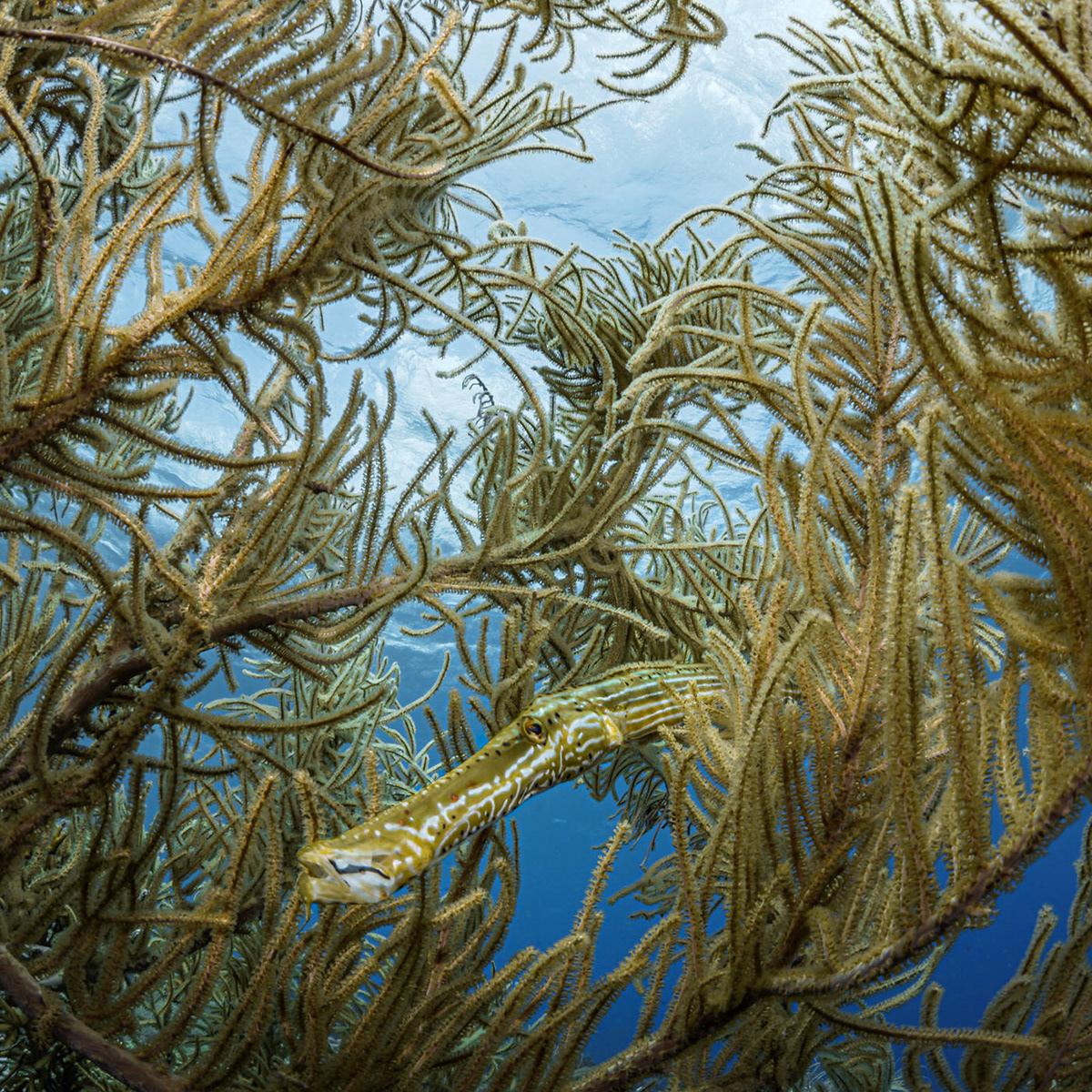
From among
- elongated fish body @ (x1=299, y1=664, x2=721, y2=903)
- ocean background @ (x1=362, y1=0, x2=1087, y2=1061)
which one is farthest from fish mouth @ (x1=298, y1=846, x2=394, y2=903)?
ocean background @ (x1=362, y1=0, x2=1087, y2=1061)

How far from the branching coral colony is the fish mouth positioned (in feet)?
1.30

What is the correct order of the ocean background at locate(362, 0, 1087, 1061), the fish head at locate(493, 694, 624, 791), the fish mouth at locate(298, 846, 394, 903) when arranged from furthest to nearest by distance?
the ocean background at locate(362, 0, 1087, 1061)
the fish head at locate(493, 694, 624, 791)
the fish mouth at locate(298, 846, 394, 903)

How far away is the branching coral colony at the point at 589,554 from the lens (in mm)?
1388

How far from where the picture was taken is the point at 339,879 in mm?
1360

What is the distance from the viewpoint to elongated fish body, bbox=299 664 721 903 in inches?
54.1

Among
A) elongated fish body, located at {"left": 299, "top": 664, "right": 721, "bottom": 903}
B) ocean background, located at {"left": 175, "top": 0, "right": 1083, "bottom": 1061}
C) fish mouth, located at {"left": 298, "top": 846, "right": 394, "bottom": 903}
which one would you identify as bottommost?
fish mouth, located at {"left": 298, "top": 846, "right": 394, "bottom": 903}

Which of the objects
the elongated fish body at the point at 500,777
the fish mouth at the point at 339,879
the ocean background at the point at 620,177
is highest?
the ocean background at the point at 620,177

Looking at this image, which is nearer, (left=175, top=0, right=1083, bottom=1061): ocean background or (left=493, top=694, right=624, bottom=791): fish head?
(left=493, top=694, right=624, bottom=791): fish head

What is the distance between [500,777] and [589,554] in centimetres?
180

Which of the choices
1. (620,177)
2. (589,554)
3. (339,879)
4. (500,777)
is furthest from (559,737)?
(620,177)

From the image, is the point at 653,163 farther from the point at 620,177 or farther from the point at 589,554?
the point at 589,554

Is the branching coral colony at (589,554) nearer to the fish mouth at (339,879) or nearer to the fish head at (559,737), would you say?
the fish head at (559,737)

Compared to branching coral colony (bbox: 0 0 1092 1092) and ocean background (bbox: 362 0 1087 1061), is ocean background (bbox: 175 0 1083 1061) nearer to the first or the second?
ocean background (bbox: 362 0 1087 1061)

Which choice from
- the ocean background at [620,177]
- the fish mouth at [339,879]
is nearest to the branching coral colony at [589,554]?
the fish mouth at [339,879]
